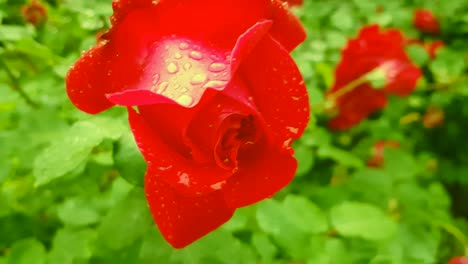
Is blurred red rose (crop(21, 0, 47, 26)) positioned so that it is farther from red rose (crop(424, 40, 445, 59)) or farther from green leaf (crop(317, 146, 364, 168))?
red rose (crop(424, 40, 445, 59))

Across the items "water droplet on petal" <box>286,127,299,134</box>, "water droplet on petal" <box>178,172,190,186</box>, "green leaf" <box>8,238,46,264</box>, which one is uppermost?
"water droplet on petal" <box>286,127,299,134</box>

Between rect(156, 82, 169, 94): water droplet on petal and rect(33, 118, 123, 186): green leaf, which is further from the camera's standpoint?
rect(33, 118, 123, 186): green leaf

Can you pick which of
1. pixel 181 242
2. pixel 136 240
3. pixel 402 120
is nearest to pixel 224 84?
pixel 181 242

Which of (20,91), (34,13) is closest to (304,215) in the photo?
(20,91)

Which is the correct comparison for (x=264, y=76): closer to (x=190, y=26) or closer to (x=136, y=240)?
(x=190, y=26)

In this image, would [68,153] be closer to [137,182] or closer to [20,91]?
[137,182]

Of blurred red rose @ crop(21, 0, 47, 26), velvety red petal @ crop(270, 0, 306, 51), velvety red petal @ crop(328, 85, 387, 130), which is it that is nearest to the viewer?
velvety red petal @ crop(270, 0, 306, 51)

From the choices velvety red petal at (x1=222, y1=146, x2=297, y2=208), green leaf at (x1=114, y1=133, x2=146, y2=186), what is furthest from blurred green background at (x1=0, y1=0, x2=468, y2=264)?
velvety red petal at (x1=222, y1=146, x2=297, y2=208)
